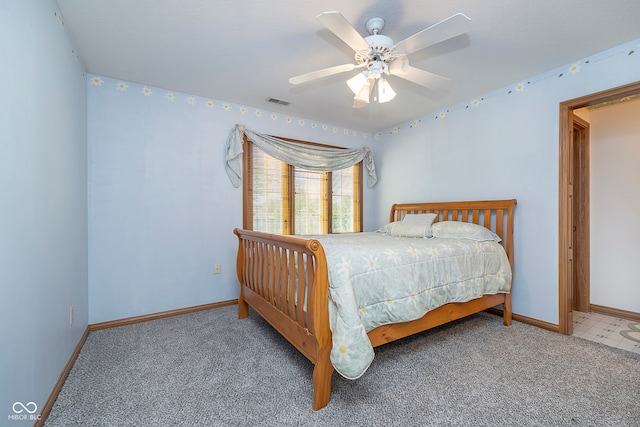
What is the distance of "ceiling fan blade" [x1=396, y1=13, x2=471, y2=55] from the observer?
4.47ft

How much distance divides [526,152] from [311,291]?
2567 mm

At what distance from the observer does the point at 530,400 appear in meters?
1.52

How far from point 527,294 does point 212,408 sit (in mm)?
Result: 2857

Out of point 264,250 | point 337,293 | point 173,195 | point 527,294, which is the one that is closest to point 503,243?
point 527,294

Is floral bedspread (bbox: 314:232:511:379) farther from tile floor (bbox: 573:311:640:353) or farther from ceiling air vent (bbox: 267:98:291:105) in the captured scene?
ceiling air vent (bbox: 267:98:291:105)

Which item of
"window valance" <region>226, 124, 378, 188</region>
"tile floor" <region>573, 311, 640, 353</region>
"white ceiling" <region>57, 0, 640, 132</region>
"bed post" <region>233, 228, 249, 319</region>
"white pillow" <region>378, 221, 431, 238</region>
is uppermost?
"white ceiling" <region>57, 0, 640, 132</region>

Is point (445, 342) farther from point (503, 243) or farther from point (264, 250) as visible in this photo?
point (264, 250)

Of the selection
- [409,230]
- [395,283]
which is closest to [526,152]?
[409,230]

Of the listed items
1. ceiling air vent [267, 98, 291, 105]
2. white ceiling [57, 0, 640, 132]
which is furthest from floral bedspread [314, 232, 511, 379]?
ceiling air vent [267, 98, 291, 105]

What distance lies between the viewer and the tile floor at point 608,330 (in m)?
2.22

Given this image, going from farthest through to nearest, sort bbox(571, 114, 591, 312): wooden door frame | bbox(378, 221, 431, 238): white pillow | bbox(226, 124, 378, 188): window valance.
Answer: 1. bbox(226, 124, 378, 188): window valance
2. bbox(571, 114, 591, 312): wooden door frame
3. bbox(378, 221, 431, 238): white pillow

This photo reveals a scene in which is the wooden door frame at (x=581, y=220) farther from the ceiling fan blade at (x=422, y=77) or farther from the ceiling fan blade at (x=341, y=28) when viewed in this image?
the ceiling fan blade at (x=341, y=28)

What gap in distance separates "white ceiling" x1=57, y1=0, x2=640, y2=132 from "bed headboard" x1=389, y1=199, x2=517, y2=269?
121 cm

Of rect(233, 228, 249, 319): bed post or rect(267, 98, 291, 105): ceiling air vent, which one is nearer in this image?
rect(233, 228, 249, 319): bed post
